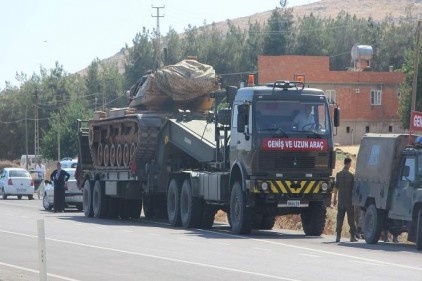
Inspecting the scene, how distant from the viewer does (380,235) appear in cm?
2519

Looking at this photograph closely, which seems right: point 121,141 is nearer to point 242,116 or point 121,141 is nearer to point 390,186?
point 242,116

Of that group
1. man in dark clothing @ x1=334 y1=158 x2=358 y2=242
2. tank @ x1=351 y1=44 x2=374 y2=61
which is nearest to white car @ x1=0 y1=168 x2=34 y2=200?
man in dark clothing @ x1=334 y1=158 x2=358 y2=242

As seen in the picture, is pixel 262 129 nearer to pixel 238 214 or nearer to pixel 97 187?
pixel 238 214

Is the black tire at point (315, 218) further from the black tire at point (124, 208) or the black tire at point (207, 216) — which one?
the black tire at point (124, 208)

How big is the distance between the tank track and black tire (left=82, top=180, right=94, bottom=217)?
76cm

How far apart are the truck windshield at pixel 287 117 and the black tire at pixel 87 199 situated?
11146 millimetres

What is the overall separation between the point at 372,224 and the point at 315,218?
2.74 m

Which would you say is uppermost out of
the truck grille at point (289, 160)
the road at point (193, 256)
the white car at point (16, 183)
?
the truck grille at point (289, 160)

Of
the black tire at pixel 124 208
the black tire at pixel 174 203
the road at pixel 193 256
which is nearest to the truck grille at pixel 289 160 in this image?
the road at pixel 193 256

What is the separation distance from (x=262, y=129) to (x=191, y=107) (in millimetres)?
6675

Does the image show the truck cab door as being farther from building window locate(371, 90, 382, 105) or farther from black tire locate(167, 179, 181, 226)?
building window locate(371, 90, 382, 105)

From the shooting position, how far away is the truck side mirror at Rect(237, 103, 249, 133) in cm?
2675

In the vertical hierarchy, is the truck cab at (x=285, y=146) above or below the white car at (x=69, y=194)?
above

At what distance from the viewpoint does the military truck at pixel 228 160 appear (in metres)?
26.5
